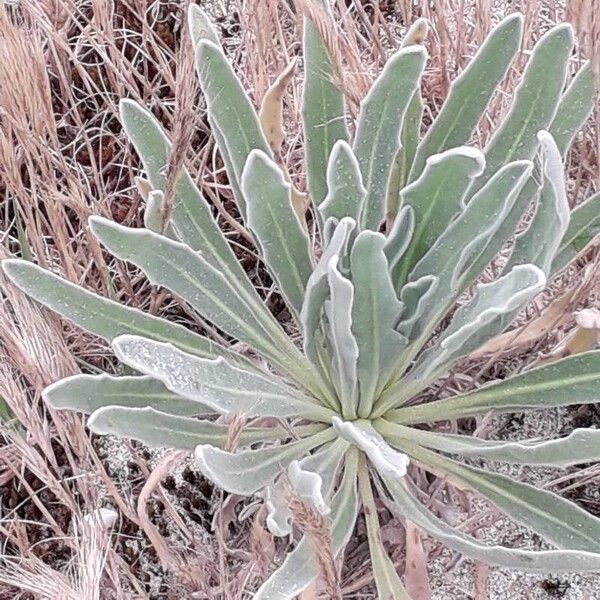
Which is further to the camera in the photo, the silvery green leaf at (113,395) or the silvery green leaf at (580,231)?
the silvery green leaf at (580,231)

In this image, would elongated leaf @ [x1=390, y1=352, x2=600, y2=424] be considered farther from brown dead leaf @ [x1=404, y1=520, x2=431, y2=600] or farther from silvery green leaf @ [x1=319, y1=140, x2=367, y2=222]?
silvery green leaf @ [x1=319, y1=140, x2=367, y2=222]

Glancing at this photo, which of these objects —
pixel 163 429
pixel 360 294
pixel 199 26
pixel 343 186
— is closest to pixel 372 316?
pixel 360 294

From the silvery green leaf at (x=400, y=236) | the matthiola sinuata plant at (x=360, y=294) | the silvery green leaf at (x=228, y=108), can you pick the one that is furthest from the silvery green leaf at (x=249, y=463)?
the silvery green leaf at (x=228, y=108)

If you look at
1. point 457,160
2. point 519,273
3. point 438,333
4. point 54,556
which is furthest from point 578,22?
point 54,556

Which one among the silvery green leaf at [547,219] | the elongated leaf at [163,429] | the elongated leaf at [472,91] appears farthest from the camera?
the elongated leaf at [472,91]

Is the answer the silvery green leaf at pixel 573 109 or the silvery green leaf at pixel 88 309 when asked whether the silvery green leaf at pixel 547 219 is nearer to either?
the silvery green leaf at pixel 573 109

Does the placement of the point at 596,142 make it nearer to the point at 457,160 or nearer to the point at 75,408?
the point at 457,160

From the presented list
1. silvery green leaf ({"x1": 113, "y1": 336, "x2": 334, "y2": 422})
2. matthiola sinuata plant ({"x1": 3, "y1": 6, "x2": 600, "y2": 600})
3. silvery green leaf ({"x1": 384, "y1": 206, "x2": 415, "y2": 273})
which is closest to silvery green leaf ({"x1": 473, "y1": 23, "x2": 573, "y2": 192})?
matthiola sinuata plant ({"x1": 3, "y1": 6, "x2": 600, "y2": 600})
